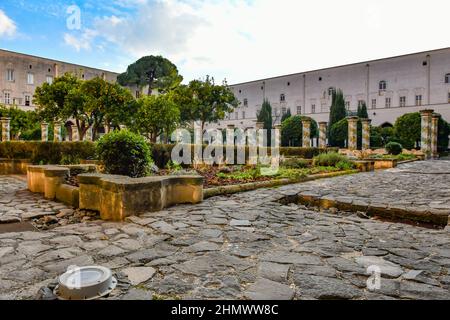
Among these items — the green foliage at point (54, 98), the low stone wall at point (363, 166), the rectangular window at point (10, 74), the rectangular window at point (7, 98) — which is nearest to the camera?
the low stone wall at point (363, 166)

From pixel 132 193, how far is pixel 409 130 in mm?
27775

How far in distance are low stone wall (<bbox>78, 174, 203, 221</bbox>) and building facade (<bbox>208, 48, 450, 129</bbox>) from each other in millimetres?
39632

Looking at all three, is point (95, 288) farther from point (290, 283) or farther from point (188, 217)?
point (188, 217)

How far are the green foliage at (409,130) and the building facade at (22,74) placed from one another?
35702mm

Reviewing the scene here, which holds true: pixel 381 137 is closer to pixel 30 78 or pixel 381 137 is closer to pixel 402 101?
pixel 402 101

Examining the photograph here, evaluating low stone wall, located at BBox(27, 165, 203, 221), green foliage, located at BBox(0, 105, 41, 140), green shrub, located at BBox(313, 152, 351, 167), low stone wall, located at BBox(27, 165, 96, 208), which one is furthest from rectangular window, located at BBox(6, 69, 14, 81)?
green shrub, located at BBox(313, 152, 351, 167)

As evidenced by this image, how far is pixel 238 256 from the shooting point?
2836mm

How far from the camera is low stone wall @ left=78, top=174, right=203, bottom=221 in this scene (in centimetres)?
417

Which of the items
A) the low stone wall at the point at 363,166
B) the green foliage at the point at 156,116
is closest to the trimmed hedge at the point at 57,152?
the low stone wall at the point at 363,166

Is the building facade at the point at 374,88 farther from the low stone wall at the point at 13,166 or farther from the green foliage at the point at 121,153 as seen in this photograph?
the green foliage at the point at 121,153

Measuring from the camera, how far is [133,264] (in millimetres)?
2602

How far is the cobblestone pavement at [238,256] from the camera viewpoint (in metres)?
2.16
